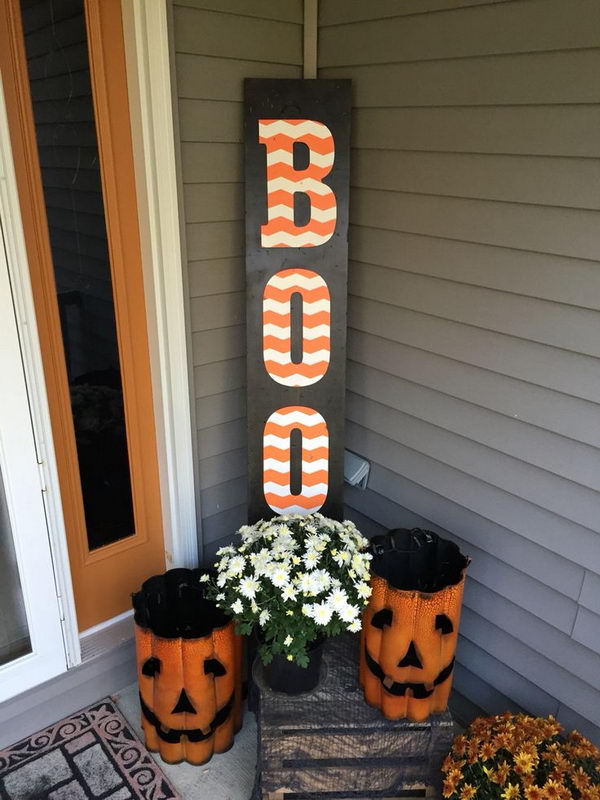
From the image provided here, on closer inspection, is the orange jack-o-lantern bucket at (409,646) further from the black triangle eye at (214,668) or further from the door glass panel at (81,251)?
the door glass panel at (81,251)

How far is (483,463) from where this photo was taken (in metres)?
1.92

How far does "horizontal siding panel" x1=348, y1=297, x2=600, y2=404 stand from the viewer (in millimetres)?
1641

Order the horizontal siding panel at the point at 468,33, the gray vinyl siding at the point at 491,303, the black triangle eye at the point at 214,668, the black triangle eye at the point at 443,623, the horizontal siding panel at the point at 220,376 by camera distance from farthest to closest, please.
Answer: the horizontal siding panel at the point at 220,376
the black triangle eye at the point at 214,668
the black triangle eye at the point at 443,623
the gray vinyl siding at the point at 491,303
the horizontal siding panel at the point at 468,33

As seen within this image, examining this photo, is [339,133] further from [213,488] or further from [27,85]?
[213,488]

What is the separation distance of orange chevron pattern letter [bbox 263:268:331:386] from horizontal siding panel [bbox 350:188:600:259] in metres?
0.28

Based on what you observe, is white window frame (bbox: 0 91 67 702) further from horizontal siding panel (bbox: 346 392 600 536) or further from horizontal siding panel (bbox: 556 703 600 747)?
horizontal siding panel (bbox: 556 703 600 747)

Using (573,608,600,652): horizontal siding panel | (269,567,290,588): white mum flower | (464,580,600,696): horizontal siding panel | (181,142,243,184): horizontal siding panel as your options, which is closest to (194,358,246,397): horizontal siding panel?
(181,142,243,184): horizontal siding panel

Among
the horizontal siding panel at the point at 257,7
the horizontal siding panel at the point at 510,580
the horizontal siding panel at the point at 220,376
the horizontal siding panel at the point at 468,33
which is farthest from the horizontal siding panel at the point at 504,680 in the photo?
the horizontal siding panel at the point at 257,7

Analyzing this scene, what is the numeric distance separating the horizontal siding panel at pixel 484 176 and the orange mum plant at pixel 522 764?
53.6 inches

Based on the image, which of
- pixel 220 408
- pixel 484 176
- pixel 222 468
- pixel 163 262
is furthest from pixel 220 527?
pixel 484 176

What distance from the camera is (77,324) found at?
192cm

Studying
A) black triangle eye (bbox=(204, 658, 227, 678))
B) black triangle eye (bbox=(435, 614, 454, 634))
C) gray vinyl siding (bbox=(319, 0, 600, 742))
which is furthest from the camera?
black triangle eye (bbox=(204, 658, 227, 678))

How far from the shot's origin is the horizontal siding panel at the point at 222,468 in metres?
2.25

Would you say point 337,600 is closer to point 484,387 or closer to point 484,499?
point 484,499
